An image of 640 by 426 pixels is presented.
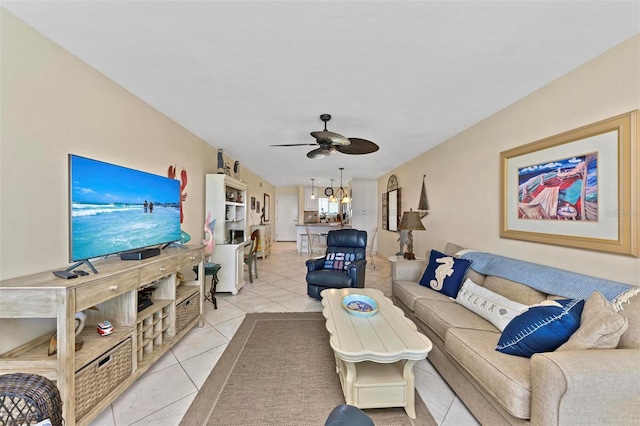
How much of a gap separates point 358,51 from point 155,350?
2821mm

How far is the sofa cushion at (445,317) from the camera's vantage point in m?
1.87

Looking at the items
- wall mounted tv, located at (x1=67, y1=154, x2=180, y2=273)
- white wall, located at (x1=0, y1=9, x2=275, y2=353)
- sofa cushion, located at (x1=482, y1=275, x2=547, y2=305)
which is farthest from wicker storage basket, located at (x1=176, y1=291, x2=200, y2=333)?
sofa cushion, located at (x1=482, y1=275, x2=547, y2=305)

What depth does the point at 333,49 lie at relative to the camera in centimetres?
166

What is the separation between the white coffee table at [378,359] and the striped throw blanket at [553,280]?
1.04m

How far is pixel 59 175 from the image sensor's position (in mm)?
1650

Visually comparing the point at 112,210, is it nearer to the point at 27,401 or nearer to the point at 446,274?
the point at 27,401

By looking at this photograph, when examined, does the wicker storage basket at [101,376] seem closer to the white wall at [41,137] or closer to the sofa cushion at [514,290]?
the white wall at [41,137]

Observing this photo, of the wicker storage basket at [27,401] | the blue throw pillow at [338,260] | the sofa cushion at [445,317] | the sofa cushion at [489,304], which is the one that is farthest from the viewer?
the blue throw pillow at [338,260]

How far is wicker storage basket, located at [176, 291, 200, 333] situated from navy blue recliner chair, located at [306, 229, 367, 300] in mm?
1395

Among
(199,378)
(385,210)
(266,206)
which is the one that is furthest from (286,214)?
(199,378)

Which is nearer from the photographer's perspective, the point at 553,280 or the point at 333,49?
the point at 333,49

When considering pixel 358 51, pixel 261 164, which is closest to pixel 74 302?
pixel 358 51

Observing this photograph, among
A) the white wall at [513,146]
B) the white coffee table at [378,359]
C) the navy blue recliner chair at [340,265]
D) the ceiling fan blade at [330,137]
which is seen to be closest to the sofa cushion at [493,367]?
the white coffee table at [378,359]

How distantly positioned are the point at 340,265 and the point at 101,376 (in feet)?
8.74
